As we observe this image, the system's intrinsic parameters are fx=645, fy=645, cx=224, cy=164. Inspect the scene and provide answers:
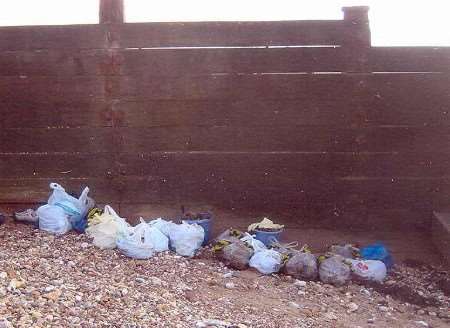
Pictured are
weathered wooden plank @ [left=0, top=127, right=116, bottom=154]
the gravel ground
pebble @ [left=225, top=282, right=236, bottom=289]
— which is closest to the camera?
the gravel ground

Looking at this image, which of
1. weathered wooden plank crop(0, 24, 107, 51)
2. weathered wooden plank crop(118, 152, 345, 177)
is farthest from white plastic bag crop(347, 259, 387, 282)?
weathered wooden plank crop(0, 24, 107, 51)

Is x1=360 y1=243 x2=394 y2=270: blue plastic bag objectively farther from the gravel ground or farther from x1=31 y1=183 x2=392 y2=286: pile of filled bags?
the gravel ground

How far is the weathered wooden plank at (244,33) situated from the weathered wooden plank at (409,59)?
1.51 ft

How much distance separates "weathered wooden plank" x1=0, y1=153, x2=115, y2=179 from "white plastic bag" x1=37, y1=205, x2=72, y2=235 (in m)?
0.62

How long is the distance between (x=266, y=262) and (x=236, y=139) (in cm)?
157

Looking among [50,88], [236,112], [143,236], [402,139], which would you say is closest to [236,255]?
[143,236]

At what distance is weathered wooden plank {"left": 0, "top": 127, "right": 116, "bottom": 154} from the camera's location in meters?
7.36

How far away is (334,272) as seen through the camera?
629 cm

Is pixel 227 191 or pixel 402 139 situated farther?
Answer: pixel 227 191

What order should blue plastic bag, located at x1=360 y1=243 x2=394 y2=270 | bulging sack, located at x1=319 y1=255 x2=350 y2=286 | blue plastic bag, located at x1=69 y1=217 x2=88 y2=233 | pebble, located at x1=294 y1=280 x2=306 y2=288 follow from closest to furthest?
pebble, located at x1=294 y1=280 x2=306 y2=288 → bulging sack, located at x1=319 y1=255 x2=350 y2=286 → blue plastic bag, located at x1=360 y1=243 x2=394 y2=270 → blue plastic bag, located at x1=69 y1=217 x2=88 y2=233

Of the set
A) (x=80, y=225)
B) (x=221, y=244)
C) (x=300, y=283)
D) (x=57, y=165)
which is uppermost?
(x=57, y=165)

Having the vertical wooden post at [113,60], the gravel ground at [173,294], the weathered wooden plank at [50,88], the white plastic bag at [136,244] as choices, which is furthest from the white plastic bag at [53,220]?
the weathered wooden plank at [50,88]

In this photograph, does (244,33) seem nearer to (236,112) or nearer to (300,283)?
(236,112)

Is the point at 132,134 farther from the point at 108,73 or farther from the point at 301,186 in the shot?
the point at 301,186
